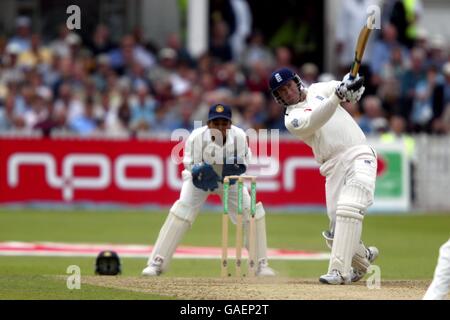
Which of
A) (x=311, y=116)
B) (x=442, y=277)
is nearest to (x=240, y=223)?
(x=311, y=116)

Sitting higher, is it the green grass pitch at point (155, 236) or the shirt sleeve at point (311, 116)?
the shirt sleeve at point (311, 116)

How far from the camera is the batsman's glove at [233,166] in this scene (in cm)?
1178

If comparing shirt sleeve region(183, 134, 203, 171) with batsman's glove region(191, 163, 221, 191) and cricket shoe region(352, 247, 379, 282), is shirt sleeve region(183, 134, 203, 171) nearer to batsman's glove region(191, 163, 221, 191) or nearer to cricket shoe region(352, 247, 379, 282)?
batsman's glove region(191, 163, 221, 191)

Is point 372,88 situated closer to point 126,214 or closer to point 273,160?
point 273,160

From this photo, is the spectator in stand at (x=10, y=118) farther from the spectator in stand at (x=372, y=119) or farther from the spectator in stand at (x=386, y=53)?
the spectator in stand at (x=386, y=53)

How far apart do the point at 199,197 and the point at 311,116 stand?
1.96 m

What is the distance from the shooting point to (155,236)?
677 inches

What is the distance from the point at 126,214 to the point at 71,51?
3753mm

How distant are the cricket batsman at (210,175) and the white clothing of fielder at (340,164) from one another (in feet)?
3.24

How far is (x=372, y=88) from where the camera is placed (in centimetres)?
2288

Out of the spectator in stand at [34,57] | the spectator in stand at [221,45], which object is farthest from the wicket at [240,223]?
the spectator in stand at [221,45]

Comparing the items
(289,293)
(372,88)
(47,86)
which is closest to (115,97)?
(47,86)

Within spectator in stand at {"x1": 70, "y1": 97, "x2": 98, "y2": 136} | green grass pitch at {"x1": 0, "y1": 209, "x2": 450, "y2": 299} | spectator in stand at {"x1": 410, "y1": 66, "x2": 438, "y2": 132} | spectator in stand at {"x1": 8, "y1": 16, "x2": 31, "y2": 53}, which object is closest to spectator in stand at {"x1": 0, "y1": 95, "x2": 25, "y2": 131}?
spectator in stand at {"x1": 70, "y1": 97, "x2": 98, "y2": 136}

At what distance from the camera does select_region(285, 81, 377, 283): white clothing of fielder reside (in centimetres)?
1045
